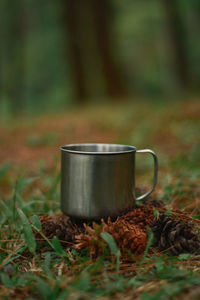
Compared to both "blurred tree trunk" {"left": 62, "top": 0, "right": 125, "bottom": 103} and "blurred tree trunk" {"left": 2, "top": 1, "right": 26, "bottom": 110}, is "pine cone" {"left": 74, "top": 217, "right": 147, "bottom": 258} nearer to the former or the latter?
"blurred tree trunk" {"left": 62, "top": 0, "right": 125, "bottom": 103}

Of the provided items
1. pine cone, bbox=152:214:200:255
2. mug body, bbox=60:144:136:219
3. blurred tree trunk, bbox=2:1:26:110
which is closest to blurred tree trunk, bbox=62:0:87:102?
blurred tree trunk, bbox=2:1:26:110

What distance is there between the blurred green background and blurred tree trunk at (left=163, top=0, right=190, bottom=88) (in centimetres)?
3

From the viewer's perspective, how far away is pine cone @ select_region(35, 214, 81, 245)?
A: 139 centimetres

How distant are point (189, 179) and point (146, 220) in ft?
2.80

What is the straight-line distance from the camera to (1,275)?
1.11 m

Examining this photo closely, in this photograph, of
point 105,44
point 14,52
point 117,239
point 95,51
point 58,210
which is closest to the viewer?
point 117,239

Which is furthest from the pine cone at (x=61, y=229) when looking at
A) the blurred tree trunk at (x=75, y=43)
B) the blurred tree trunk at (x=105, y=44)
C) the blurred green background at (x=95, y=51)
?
the blurred tree trunk at (x=75, y=43)

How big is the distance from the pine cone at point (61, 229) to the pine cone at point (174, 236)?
35cm

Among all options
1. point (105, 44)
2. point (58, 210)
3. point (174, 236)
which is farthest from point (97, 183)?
point (105, 44)

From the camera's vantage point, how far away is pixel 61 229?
1403 millimetres

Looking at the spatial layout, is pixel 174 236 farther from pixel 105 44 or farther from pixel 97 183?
pixel 105 44

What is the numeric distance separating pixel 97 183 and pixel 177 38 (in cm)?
882

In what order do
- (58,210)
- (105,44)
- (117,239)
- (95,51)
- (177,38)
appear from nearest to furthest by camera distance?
(117,239) < (58,210) < (105,44) < (95,51) < (177,38)

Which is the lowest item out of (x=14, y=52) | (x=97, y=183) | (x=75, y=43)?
(x=97, y=183)
